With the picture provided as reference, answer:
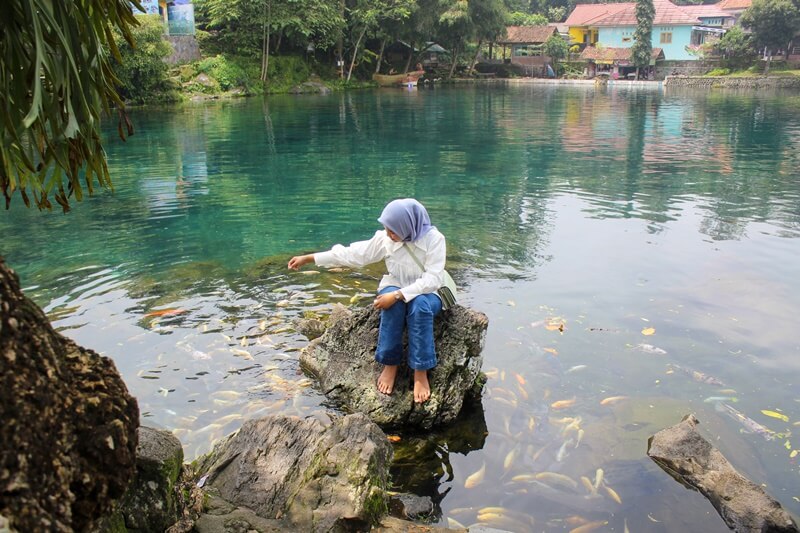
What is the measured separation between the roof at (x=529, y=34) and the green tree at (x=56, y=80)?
78274 mm

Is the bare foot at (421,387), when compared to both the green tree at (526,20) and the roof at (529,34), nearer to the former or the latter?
the roof at (529,34)

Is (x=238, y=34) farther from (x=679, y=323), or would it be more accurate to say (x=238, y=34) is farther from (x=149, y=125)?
(x=679, y=323)

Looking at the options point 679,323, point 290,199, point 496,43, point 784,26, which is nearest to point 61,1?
point 679,323

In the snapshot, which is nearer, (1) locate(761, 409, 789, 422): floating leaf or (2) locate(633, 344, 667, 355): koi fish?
(1) locate(761, 409, 789, 422): floating leaf

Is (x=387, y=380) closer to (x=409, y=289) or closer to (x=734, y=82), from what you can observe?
(x=409, y=289)

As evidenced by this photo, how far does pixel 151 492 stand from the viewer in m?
3.65

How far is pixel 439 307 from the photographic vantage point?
233 inches

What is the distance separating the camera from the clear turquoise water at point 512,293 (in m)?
5.62

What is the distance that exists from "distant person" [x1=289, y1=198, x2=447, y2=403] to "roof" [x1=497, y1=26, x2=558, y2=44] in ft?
251

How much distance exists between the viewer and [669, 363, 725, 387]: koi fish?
6926 mm

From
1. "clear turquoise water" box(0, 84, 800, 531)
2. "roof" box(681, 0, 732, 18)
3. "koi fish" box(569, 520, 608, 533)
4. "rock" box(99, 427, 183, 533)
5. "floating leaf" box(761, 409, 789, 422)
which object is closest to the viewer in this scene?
"rock" box(99, 427, 183, 533)

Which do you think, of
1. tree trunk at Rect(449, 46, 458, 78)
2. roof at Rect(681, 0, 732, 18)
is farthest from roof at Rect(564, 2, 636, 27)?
tree trunk at Rect(449, 46, 458, 78)

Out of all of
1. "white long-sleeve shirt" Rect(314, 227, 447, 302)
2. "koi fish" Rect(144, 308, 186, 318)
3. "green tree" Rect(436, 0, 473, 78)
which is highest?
"green tree" Rect(436, 0, 473, 78)

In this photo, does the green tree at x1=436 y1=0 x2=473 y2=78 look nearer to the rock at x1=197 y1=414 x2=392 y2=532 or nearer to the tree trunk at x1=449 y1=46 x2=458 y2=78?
the tree trunk at x1=449 y1=46 x2=458 y2=78
